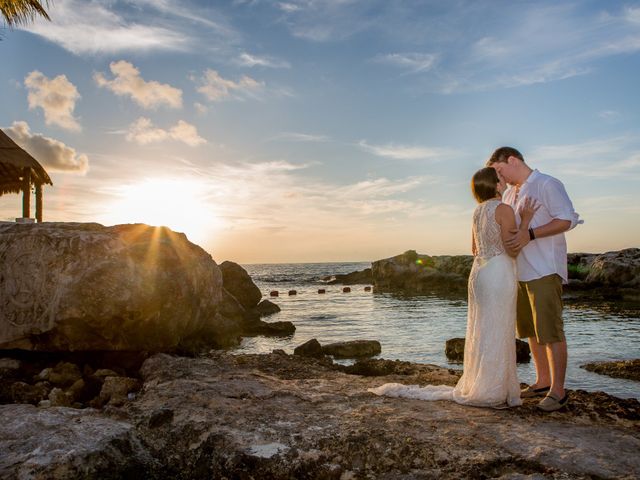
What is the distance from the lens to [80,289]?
8203 millimetres

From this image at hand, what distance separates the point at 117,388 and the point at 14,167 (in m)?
13.4

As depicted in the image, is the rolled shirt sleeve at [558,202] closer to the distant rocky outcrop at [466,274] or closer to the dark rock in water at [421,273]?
the distant rocky outcrop at [466,274]

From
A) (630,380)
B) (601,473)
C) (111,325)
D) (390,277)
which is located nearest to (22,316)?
(111,325)

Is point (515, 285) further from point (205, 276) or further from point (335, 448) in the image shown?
point (205, 276)

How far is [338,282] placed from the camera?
6231cm

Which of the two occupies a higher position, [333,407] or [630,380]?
[333,407]

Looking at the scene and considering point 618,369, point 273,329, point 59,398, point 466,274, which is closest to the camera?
point 59,398

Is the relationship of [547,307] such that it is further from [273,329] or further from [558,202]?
[273,329]

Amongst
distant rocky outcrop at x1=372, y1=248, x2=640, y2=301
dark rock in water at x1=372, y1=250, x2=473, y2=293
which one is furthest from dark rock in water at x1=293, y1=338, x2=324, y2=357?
dark rock in water at x1=372, y1=250, x2=473, y2=293

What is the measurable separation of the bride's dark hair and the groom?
0.25m

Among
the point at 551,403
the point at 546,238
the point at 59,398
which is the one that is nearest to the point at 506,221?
the point at 546,238

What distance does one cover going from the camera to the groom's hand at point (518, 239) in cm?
499

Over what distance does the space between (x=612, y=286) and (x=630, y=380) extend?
29227 mm

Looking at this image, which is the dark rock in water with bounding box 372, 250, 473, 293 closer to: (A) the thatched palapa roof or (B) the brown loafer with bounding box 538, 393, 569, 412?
(A) the thatched palapa roof
